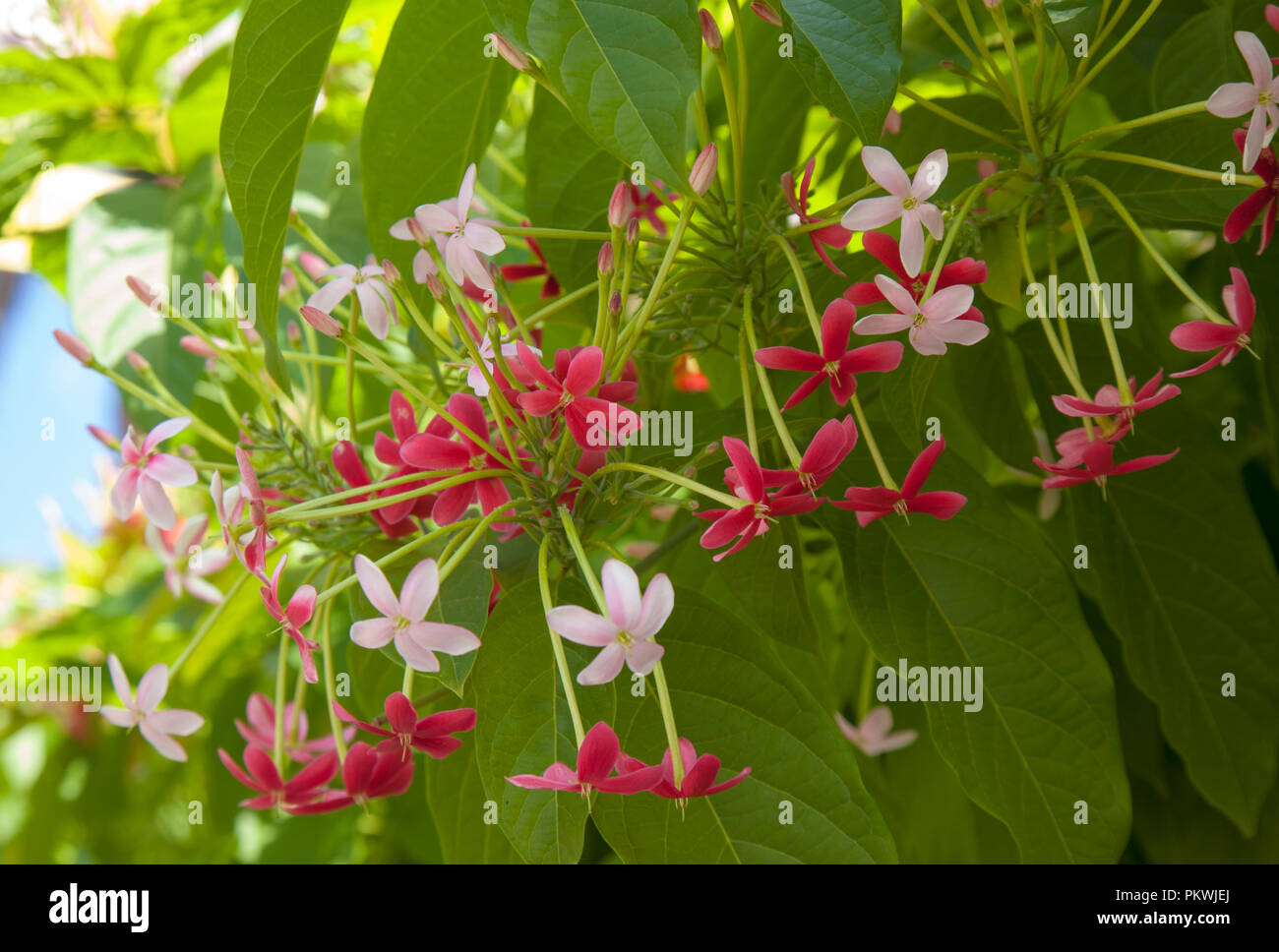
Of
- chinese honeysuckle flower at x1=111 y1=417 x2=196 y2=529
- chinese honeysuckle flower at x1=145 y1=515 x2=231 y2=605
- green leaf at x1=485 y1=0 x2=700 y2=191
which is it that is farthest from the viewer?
chinese honeysuckle flower at x1=145 y1=515 x2=231 y2=605

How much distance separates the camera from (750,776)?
443mm

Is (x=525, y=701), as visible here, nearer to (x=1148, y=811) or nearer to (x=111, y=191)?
(x=1148, y=811)

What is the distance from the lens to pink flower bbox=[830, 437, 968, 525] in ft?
1.34

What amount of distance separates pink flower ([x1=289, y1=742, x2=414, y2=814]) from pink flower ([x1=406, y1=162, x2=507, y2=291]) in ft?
0.66

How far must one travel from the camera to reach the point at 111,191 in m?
0.84

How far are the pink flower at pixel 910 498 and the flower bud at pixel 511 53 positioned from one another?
0.72ft

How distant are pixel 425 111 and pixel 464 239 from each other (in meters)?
0.13

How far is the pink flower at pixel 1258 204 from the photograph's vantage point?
403 millimetres

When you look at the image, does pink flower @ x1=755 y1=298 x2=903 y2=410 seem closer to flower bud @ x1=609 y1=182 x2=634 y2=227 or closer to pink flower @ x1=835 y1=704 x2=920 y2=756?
flower bud @ x1=609 y1=182 x2=634 y2=227

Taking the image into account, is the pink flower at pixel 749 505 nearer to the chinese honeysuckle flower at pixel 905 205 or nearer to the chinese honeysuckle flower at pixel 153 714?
the chinese honeysuckle flower at pixel 905 205

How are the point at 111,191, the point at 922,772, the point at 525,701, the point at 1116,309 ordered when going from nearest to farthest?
the point at 525,701, the point at 1116,309, the point at 922,772, the point at 111,191

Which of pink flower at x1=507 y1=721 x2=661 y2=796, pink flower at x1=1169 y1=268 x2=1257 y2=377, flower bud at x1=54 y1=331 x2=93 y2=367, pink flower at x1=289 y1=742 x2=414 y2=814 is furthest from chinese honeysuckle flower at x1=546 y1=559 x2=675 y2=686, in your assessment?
flower bud at x1=54 y1=331 x2=93 y2=367
